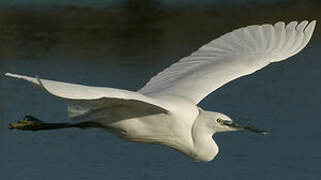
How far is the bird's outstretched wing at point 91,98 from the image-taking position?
17.0ft

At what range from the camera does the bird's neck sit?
21.4 ft

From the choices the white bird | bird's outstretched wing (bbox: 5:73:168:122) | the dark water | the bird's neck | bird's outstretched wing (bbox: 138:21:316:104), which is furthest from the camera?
the dark water

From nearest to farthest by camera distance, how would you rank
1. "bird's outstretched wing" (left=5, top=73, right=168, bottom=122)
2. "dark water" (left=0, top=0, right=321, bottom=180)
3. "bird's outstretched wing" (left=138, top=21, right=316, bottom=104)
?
1. "bird's outstretched wing" (left=5, top=73, right=168, bottom=122)
2. "bird's outstretched wing" (left=138, top=21, right=316, bottom=104)
3. "dark water" (left=0, top=0, right=321, bottom=180)

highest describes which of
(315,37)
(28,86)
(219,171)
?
(315,37)

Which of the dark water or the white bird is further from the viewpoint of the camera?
the dark water

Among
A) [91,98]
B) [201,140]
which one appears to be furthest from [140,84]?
[91,98]

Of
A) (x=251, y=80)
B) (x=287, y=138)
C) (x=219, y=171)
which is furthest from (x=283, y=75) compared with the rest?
(x=219, y=171)

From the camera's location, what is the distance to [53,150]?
929 cm

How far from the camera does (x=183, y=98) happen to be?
21.8 ft

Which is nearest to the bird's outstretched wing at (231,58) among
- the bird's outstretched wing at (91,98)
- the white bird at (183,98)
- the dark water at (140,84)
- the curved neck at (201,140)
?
the white bird at (183,98)

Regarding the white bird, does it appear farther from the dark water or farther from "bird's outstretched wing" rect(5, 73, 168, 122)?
the dark water

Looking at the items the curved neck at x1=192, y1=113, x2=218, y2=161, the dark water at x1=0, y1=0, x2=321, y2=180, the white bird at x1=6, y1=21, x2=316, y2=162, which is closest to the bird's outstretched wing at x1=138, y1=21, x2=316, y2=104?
the white bird at x1=6, y1=21, x2=316, y2=162

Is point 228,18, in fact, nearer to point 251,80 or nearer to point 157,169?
point 251,80

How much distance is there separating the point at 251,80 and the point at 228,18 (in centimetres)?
298
